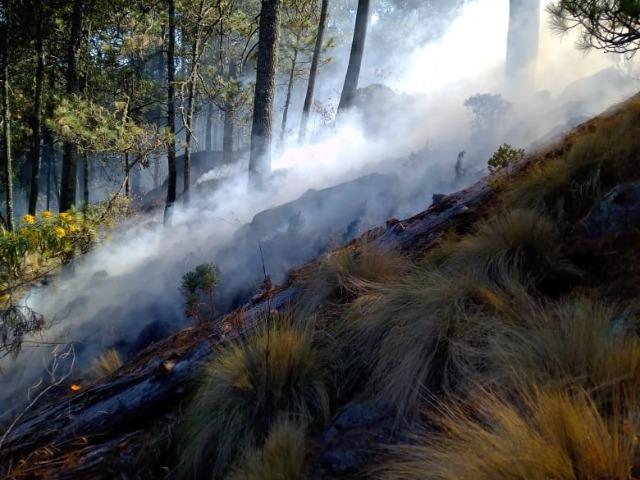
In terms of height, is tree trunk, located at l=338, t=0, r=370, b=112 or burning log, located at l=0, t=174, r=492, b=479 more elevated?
tree trunk, located at l=338, t=0, r=370, b=112

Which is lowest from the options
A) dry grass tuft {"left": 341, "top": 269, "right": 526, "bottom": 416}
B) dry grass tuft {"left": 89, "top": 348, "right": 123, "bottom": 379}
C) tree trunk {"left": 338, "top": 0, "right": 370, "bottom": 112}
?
dry grass tuft {"left": 89, "top": 348, "right": 123, "bottom": 379}

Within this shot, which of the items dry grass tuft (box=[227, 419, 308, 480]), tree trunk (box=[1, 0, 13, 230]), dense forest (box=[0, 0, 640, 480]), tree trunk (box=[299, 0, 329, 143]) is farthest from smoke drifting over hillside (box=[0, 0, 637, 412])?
dry grass tuft (box=[227, 419, 308, 480])

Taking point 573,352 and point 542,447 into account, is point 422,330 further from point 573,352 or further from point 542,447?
point 542,447

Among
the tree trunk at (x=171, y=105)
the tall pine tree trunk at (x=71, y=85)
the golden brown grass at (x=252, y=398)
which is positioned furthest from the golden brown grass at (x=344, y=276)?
the tall pine tree trunk at (x=71, y=85)

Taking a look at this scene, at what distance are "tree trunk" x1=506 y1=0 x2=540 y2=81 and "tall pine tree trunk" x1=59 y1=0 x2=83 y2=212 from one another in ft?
37.6

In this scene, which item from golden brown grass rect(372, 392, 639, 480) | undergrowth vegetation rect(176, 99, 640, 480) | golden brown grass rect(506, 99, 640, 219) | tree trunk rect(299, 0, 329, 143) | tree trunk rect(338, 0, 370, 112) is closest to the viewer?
golden brown grass rect(372, 392, 639, 480)

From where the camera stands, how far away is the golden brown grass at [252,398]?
2.52 m

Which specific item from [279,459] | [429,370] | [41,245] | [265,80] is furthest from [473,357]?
[41,245]

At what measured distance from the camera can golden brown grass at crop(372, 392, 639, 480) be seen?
1380mm

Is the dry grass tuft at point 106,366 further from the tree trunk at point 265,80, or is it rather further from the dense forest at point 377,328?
the tree trunk at point 265,80

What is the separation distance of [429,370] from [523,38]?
1379 centimetres

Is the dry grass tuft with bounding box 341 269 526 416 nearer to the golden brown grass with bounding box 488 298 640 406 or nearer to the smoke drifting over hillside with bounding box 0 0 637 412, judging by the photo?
the golden brown grass with bounding box 488 298 640 406

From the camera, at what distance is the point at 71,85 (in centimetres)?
1093

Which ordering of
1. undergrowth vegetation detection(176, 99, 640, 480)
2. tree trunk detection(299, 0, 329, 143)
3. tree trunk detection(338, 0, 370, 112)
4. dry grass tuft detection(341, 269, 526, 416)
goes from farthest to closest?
tree trunk detection(299, 0, 329, 143) < tree trunk detection(338, 0, 370, 112) < dry grass tuft detection(341, 269, 526, 416) < undergrowth vegetation detection(176, 99, 640, 480)
